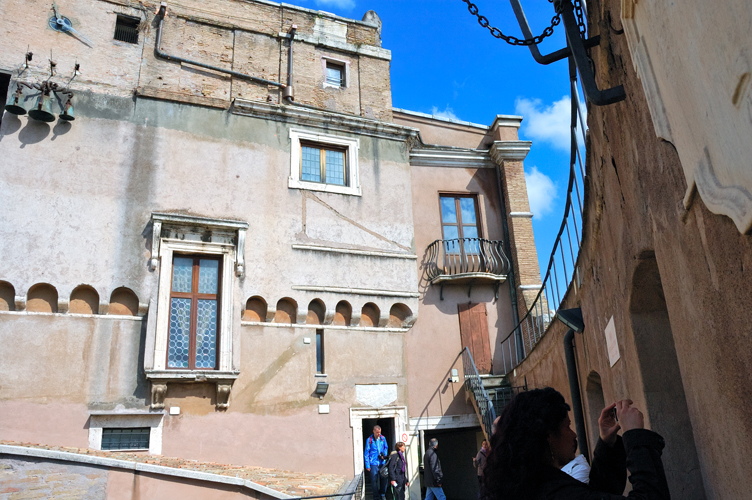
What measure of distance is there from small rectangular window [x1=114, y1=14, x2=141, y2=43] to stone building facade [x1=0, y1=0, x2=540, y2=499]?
0.07 meters

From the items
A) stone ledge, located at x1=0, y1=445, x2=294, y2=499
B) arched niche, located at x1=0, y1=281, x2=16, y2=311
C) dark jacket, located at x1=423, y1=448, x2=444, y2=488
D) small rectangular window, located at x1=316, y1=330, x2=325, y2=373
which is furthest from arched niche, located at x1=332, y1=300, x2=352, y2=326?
arched niche, located at x1=0, y1=281, x2=16, y2=311

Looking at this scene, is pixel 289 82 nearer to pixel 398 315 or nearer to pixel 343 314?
pixel 343 314

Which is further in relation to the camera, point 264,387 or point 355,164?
point 355,164

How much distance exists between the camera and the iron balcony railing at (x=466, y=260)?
50.9 feet

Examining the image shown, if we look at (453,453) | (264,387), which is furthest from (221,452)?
(453,453)

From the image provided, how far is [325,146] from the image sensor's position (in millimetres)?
15117

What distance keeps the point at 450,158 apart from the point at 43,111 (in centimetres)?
1000

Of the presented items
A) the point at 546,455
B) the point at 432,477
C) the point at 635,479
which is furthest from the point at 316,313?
the point at 635,479

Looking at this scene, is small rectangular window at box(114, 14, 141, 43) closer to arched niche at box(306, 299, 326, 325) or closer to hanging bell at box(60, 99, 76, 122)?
hanging bell at box(60, 99, 76, 122)

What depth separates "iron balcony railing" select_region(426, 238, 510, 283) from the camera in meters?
15.5

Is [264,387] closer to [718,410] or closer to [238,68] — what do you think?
[238,68]

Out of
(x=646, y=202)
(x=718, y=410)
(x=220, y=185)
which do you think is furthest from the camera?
(x=220, y=185)

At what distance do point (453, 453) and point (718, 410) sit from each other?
14552 mm

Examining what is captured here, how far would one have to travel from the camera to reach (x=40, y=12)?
1322 cm
